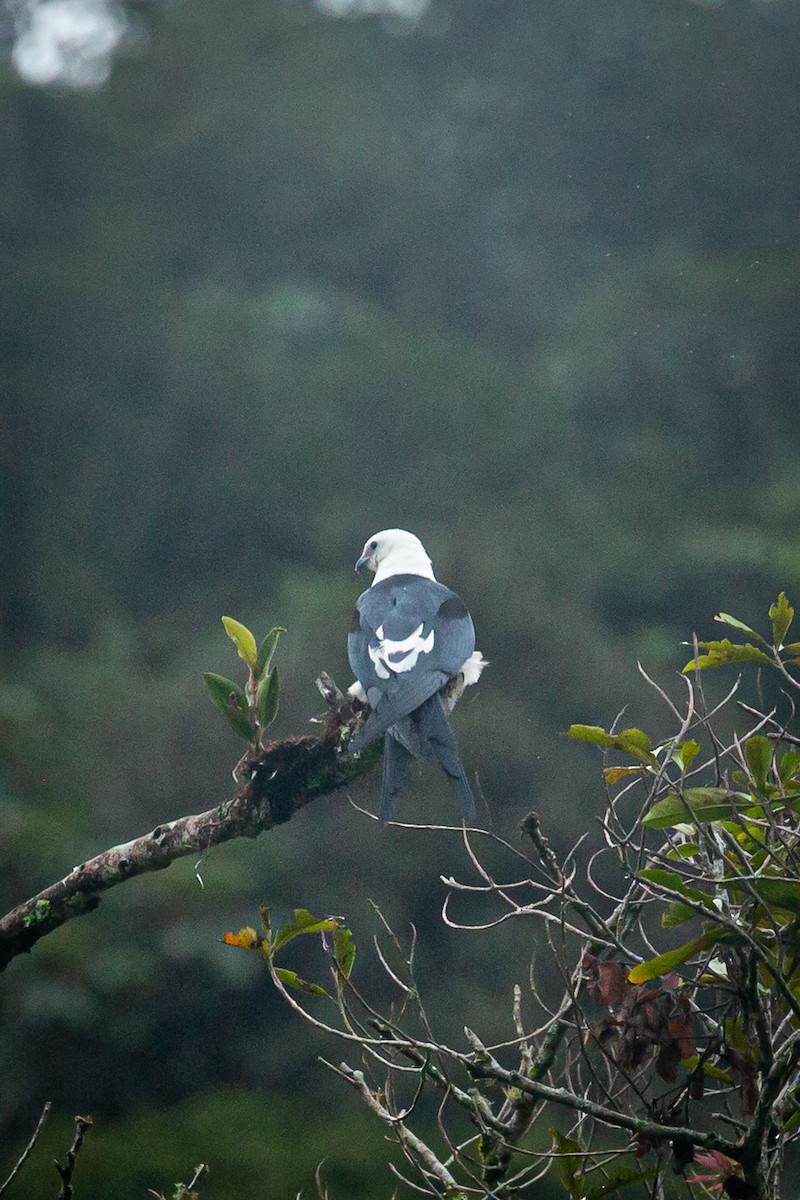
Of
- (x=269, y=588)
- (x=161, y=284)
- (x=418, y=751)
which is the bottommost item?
(x=418, y=751)

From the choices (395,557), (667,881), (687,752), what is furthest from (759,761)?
(395,557)

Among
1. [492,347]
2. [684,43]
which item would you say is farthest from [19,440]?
[684,43]

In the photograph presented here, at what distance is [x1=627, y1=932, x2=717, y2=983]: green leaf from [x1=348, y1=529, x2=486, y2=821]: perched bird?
0.56 meters

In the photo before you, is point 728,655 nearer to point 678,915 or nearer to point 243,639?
point 678,915

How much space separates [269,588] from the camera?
953 centimetres

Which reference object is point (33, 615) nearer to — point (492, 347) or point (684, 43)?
point (492, 347)

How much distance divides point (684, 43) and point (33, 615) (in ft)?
26.5

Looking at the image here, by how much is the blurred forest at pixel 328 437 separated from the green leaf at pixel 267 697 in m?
4.76

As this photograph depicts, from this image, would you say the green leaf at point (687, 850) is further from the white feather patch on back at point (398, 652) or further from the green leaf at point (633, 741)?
the white feather patch on back at point (398, 652)

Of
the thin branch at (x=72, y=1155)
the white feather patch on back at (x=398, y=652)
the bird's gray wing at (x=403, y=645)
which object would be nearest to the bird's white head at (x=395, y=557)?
the bird's gray wing at (x=403, y=645)

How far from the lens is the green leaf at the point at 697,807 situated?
4.99 ft

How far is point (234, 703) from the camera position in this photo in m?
2.29

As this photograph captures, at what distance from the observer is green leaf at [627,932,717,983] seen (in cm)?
147

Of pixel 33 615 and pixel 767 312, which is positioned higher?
pixel 767 312
